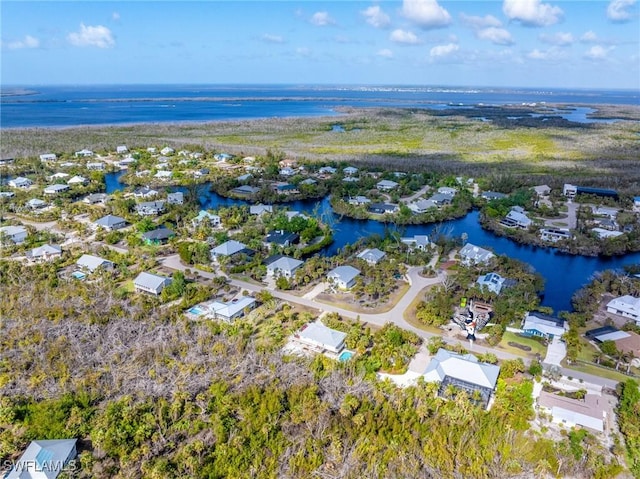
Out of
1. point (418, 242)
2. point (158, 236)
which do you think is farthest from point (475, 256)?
point (158, 236)

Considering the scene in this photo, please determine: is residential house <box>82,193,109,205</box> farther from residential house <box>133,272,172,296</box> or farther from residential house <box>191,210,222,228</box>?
residential house <box>133,272,172,296</box>

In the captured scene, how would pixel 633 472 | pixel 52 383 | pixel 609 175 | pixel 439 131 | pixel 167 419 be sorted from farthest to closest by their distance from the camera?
pixel 439 131, pixel 609 175, pixel 52 383, pixel 167 419, pixel 633 472

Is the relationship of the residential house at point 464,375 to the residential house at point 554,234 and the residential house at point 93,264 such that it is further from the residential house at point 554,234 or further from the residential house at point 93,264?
the residential house at point 93,264

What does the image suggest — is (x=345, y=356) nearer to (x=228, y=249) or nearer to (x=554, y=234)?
(x=228, y=249)

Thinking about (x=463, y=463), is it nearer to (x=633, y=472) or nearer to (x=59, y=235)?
(x=633, y=472)

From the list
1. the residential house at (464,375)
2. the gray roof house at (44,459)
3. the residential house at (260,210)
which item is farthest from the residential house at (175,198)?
the residential house at (464,375)

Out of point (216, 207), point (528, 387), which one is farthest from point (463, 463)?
point (216, 207)
